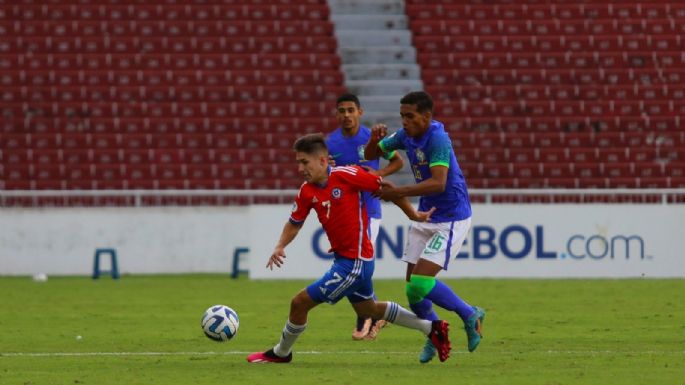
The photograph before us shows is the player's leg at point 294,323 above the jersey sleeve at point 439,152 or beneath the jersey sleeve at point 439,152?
beneath

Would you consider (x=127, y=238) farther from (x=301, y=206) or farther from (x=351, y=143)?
(x=301, y=206)

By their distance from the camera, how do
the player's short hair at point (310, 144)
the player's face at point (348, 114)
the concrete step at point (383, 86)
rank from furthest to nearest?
1. the concrete step at point (383, 86)
2. the player's face at point (348, 114)
3. the player's short hair at point (310, 144)

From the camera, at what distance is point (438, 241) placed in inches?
382

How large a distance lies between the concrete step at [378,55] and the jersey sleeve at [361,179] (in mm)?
18727

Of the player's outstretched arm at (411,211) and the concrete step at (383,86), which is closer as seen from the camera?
the player's outstretched arm at (411,211)

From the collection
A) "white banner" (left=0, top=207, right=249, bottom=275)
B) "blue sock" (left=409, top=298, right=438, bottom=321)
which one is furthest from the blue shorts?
"white banner" (left=0, top=207, right=249, bottom=275)

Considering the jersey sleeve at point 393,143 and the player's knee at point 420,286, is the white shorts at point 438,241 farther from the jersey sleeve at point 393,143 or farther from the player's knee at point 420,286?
the jersey sleeve at point 393,143

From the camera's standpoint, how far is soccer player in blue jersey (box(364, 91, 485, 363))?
9.45 meters

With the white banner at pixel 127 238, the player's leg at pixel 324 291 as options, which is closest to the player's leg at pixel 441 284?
the player's leg at pixel 324 291

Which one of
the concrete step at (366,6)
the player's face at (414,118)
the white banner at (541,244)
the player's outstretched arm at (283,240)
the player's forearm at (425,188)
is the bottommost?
the white banner at (541,244)

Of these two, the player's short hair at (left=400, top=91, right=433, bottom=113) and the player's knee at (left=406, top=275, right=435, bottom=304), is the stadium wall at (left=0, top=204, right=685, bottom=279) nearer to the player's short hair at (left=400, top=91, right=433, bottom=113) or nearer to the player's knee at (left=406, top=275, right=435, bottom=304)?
the player's knee at (left=406, top=275, right=435, bottom=304)

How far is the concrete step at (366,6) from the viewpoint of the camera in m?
28.9

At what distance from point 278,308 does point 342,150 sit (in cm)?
329

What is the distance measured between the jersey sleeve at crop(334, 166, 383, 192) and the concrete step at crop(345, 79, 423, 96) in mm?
17965
